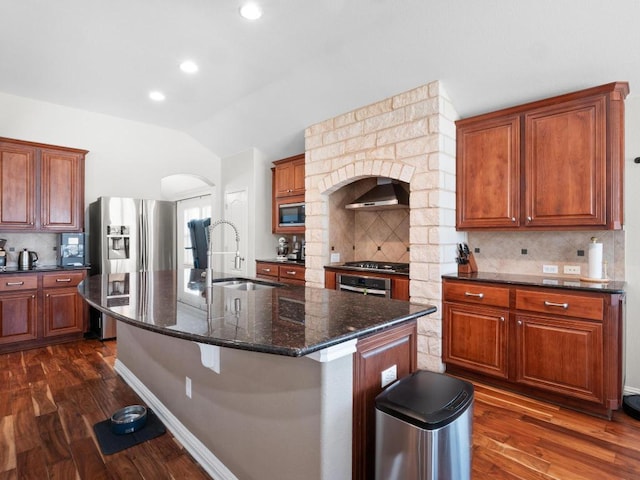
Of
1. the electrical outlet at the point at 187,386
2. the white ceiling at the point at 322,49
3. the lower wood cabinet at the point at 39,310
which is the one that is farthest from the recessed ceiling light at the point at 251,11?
the lower wood cabinet at the point at 39,310

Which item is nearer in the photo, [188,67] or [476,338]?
[476,338]

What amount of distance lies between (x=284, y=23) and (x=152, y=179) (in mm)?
3469

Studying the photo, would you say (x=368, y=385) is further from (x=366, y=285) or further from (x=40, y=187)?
(x=40, y=187)

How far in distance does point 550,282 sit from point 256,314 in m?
2.36

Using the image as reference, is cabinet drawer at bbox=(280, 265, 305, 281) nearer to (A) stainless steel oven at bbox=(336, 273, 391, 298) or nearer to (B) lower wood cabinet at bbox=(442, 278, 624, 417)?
(A) stainless steel oven at bbox=(336, 273, 391, 298)

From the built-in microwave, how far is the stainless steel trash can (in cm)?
355

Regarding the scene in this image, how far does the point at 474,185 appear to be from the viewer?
326 cm

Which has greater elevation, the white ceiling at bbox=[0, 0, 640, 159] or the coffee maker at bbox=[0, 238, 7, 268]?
the white ceiling at bbox=[0, 0, 640, 159]

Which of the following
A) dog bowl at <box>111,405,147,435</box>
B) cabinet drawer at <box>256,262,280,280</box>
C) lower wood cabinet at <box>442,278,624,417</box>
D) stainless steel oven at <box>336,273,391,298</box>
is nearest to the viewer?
dog bowl at <box>111,405,147,435</box>

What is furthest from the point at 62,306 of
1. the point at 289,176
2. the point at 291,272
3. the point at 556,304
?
the point at 556,304

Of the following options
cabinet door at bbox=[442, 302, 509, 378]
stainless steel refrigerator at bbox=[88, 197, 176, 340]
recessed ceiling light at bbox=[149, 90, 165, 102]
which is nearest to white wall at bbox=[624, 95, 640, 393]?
cabinet door at bbox=[442, 302, 509, 378]

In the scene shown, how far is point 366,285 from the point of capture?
11.9ft

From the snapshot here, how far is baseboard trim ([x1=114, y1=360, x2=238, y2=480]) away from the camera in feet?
5.93

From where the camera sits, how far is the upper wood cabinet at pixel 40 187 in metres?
3.91
